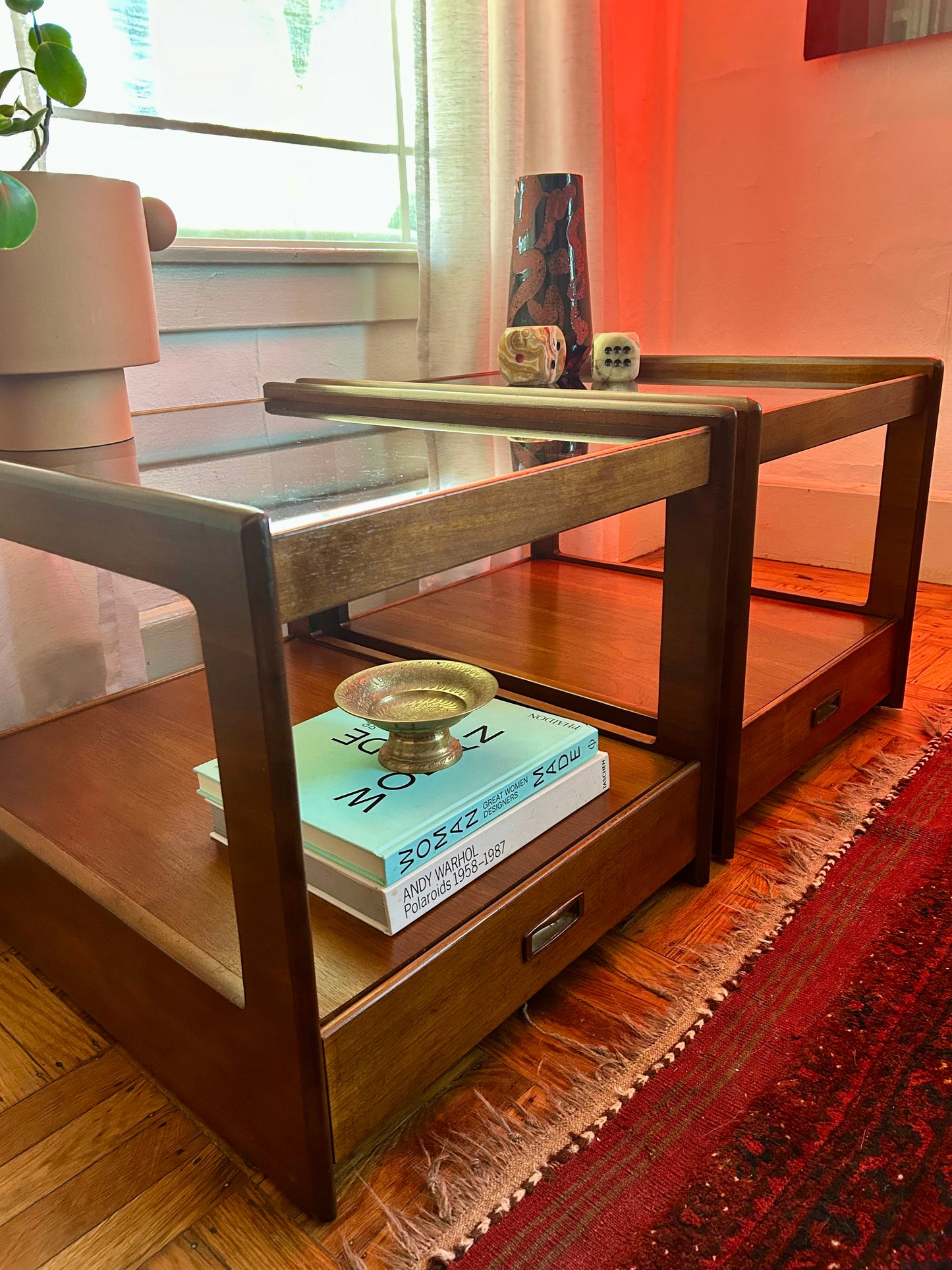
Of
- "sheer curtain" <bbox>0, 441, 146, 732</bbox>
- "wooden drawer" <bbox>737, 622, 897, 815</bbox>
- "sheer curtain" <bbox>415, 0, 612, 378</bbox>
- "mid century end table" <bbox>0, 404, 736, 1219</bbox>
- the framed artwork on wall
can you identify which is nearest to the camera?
"mid century end table" <bbox>0, 404, 736, 1219</bbox>

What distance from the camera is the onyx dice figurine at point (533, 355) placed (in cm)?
107

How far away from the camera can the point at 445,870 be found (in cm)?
62

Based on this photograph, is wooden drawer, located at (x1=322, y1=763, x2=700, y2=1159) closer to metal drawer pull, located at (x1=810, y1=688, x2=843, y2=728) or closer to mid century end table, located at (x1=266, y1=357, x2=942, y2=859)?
mid century end table, located at (x1=266, y1=357, x2=942, y2=859)

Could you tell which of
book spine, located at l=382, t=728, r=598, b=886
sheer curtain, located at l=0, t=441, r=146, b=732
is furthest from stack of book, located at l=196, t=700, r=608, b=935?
sheer curtain, located at l=0, t=441, r=146, b=732

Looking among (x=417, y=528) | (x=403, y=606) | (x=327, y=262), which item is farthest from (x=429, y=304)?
(x=417, y=528)

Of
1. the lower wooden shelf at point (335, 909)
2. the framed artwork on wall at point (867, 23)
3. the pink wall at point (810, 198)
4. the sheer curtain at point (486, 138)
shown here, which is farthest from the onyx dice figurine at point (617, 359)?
the framed artwork on wall at point (867, 23)

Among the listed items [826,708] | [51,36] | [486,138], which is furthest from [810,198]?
[51,36]

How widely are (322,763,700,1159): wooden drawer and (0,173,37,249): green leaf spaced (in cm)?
54

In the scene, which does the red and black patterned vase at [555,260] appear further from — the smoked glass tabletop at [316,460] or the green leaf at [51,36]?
the green leaf at [51,36]

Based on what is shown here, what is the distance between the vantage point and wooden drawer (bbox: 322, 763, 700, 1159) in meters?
0.54

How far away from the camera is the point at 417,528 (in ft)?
1.60

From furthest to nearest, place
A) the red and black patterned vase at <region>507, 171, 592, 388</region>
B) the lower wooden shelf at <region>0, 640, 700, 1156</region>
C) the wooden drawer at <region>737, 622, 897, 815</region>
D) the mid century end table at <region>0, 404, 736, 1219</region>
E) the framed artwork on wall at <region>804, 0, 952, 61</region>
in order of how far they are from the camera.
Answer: the framed artwork on wall at <region>804, 0, 952, 61</region> → the red and black patterned vase at <region>507, 171, 592, 388</region> → the wooden drawer at <region>737, 622, 897, 815</region> → the lower wooden shelf at <region>0, 640, 700, 1156</region> → the mid century end table at <region>0, 404, 736, 1219</region>

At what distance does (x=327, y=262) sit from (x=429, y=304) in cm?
17

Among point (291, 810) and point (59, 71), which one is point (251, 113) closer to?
point (59, 71)
